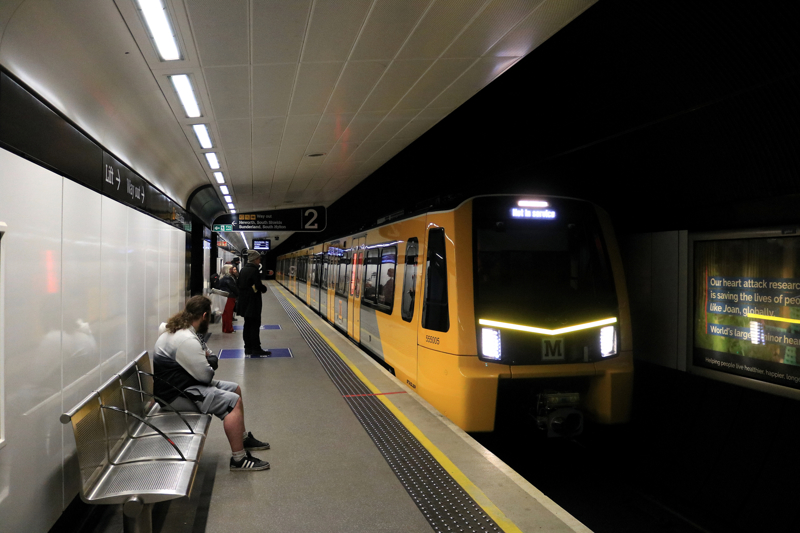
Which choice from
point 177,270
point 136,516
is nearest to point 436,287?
point 136,516

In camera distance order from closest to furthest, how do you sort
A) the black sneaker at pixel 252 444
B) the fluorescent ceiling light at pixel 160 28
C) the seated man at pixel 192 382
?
1. the fluorescent ceiling light at pixel 160 28
2. the seated man at pixel 192 382
3. the black sneaker at pixel 252 444

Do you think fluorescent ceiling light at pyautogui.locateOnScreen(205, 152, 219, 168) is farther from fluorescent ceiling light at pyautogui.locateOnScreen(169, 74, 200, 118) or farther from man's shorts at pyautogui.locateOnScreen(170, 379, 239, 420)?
man's shorts at pyautogui.locateOnScreen(170, 379, 239, 420)

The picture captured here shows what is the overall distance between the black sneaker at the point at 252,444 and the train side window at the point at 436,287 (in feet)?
6.38

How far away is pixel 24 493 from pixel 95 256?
167 cm

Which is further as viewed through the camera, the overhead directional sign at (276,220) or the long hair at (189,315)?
→ the overhead directional sign at (276,220)

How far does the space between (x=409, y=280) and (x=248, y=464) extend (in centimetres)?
293

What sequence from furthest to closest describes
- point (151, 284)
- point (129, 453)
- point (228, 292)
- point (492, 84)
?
point (228, 292) → point (151, 284) → point (492, 84) → point (129, 453)

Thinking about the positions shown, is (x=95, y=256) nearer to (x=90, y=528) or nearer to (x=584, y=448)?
(x=90, y=528)

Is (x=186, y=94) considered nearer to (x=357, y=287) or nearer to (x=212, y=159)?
(x=212, y=159)

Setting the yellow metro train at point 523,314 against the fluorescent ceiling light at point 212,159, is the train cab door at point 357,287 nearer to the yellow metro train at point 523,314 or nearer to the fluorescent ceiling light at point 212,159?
the fluorescent ceiling light at point 212,159

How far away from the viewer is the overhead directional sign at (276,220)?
48.1 ft

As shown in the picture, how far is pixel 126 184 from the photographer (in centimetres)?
470

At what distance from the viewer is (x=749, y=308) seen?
189 inches

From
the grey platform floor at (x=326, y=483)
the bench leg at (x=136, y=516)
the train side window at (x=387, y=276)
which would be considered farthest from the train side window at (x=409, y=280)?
the bench leg at (x=136, y=516)
